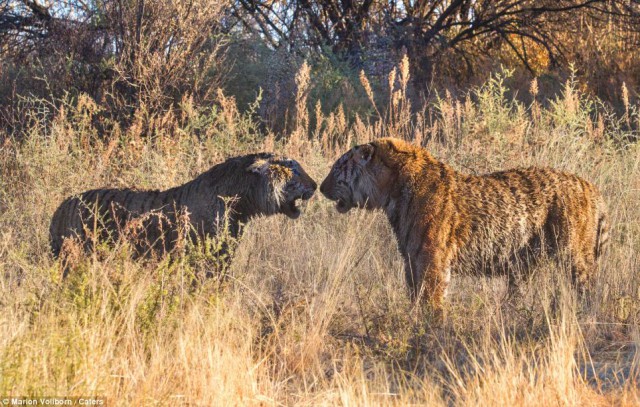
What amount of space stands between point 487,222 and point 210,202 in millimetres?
2099

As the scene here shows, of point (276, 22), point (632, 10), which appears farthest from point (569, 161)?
point (276, 22)

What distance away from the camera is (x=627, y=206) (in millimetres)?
8570

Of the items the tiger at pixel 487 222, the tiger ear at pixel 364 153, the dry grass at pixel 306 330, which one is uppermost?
the tiger ear at pixel 364 153

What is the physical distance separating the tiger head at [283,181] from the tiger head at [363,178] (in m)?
0.28

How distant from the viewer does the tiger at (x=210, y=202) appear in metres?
6.54

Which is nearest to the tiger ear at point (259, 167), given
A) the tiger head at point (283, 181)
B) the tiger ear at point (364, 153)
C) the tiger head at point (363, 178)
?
the tiger head at point (283, 181)

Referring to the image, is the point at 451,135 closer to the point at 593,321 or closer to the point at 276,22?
the point at 593,321

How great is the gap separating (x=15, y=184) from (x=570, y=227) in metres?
6.54

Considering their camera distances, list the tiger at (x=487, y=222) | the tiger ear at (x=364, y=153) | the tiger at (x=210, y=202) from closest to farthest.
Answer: the tiger at (x=487, y=222)
the tiger at (x=210, y=202)
the tiger ear at (x=364, y=153)

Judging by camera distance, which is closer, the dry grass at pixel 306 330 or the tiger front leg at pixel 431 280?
the dry grass at pixel 306 330

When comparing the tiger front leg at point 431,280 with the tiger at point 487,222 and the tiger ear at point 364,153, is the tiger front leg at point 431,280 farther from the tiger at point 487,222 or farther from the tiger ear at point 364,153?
the tiger ear at point 364,153

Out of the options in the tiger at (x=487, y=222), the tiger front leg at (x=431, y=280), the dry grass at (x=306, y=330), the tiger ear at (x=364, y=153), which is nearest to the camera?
the dry grass at (x=306, y=330)

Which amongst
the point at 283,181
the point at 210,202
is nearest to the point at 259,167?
the point at 283,181

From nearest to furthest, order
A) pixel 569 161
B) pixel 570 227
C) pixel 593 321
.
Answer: pixel 593 321
pixel 570 227
pixel 569 161
